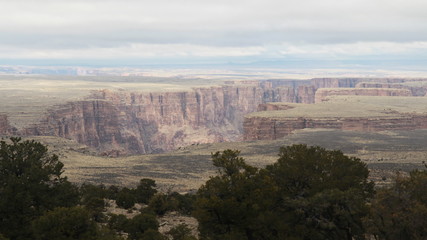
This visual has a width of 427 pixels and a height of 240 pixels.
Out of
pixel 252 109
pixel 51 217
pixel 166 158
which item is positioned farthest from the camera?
pixel 252 109

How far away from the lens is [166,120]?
16000 centimetres

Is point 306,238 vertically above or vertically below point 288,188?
below

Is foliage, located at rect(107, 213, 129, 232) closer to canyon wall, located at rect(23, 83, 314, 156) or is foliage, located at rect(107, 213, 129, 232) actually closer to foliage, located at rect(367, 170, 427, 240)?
foliage, located at rect(367, 170, 427, 240)

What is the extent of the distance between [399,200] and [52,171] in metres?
16.0

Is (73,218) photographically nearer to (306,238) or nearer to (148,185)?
(306,238)

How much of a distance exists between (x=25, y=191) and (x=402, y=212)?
1628cm

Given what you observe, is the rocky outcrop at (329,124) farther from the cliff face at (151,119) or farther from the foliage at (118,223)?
the foliage at (118,223)

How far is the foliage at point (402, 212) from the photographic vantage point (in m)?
20.7

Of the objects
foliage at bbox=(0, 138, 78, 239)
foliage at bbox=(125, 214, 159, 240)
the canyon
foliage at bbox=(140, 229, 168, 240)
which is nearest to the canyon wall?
the canyon

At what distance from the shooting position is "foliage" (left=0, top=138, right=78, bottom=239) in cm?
2220

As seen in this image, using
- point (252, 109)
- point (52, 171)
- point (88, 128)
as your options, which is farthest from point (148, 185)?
point (252, 109)

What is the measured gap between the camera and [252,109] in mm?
193250

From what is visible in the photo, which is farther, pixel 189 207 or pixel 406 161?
pixel 406 161

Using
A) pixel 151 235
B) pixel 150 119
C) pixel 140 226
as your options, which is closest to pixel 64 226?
pixel 151 235
